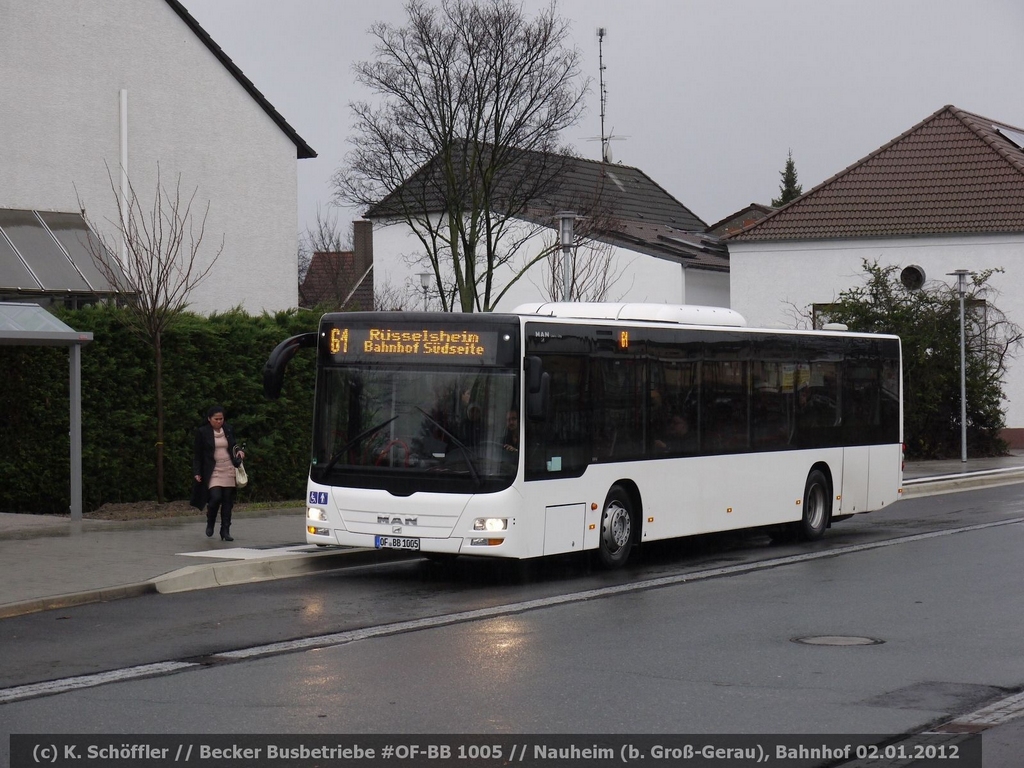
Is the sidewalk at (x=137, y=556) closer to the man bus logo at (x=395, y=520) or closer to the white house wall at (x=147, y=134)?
the man bus logo at (x=395, y=520)

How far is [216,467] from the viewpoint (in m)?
16.2

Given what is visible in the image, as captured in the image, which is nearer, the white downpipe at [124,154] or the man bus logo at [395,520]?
the man bus logo at [395,520]

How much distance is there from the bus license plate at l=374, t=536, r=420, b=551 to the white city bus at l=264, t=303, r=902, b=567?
13 millimetres

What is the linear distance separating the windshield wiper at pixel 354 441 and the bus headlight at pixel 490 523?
54.3 inches

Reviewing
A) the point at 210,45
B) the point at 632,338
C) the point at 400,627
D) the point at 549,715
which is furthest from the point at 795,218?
the point at 549,715

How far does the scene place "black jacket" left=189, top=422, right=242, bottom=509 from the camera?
52.9 ft

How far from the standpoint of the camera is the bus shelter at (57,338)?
17516 millimetres

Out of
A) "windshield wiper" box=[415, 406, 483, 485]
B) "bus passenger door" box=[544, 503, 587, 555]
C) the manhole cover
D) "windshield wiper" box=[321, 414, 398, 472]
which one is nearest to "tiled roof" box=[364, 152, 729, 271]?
"bus passenger door" box=[544, 503, 587, 555]

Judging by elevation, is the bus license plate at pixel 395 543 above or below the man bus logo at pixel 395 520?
below

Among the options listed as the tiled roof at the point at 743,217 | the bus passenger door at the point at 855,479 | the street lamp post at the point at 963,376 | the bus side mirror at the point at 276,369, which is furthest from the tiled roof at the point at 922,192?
the bus side mirror at the point at 276,369

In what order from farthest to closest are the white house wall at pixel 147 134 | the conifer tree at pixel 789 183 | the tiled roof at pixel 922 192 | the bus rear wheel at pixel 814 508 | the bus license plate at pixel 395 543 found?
the conifer tree at pixel 789 183, the tiled roof at pixel 922 192, the white house wall at pixel 147 134, the bus rear wheel at pixel 814 508, the bus license plate at pixel 395 543

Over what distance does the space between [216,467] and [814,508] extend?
8.00 metres

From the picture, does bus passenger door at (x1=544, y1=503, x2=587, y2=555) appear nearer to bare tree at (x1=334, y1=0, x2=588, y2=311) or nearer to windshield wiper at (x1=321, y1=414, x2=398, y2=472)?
windshield wiper at (x1=321, y1=414, x2=398, y2=472)

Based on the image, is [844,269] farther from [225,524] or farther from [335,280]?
[225,524]
